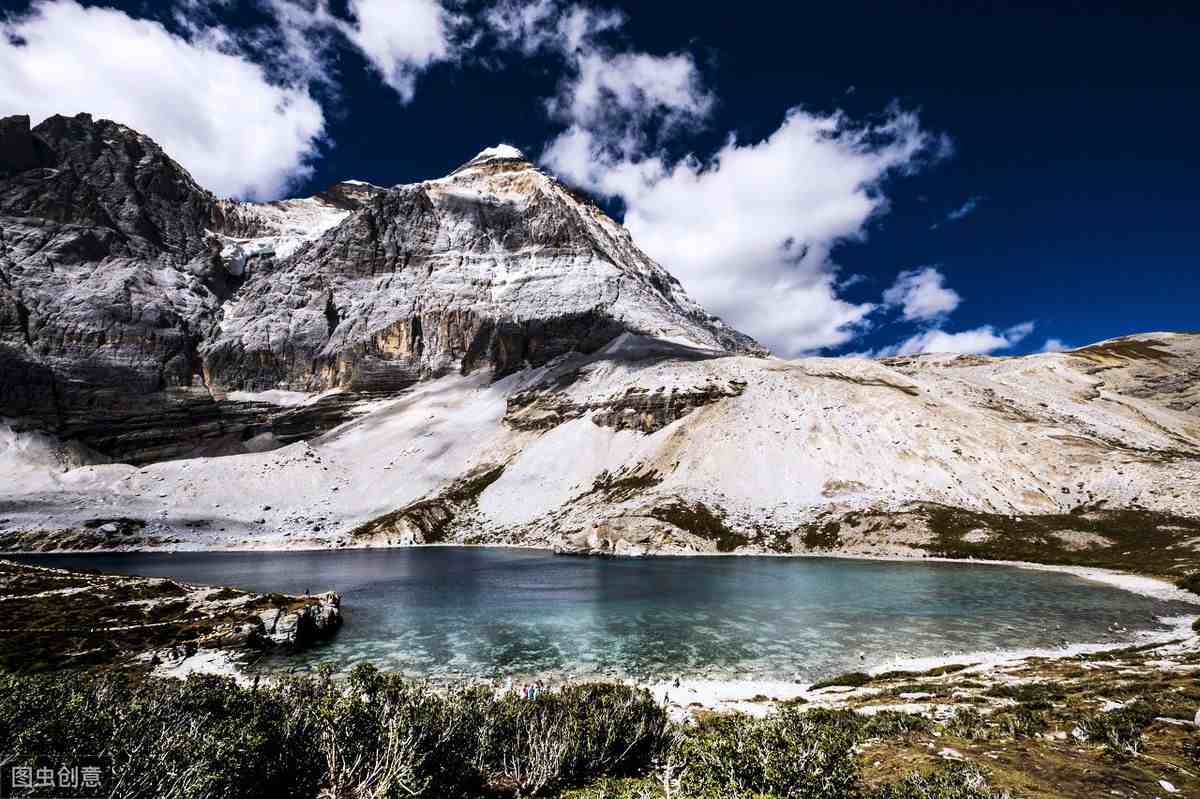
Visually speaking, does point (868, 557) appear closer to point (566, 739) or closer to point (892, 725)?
point (892, 725)

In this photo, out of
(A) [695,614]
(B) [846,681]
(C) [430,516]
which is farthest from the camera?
(C) [430,516]

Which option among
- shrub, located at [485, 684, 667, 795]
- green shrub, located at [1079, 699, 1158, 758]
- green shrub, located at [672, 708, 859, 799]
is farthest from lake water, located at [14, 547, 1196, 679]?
green shrub, located at [672, 708, 859, 799]

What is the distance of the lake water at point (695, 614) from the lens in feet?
132

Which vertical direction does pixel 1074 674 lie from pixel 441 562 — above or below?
above

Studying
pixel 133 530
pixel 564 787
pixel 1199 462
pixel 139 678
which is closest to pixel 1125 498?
pixel 1199 462

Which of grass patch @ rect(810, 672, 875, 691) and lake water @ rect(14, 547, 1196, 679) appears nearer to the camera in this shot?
grass patch @ rect(810, 672, 875, 691)

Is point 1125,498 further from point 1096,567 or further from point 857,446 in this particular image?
point 857,446

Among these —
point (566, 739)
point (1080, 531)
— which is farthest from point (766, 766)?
point (1080, 531)

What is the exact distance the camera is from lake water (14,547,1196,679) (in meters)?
40.1

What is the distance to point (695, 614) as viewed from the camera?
181ft

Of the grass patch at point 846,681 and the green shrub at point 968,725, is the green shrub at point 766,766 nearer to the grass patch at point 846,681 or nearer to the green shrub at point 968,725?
the green shrub at point 968,725

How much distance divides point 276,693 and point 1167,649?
52.5 meters

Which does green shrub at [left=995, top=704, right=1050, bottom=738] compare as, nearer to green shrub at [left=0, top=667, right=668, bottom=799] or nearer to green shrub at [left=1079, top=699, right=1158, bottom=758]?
green shrub at [left=1079, top=699, right=1158, bottom=758]

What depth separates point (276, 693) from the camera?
19766mm
